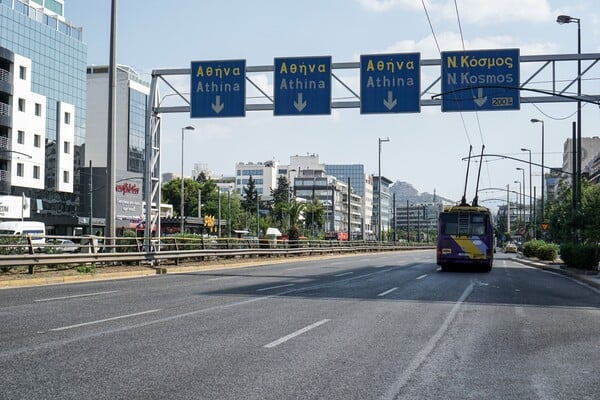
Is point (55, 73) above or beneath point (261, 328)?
above

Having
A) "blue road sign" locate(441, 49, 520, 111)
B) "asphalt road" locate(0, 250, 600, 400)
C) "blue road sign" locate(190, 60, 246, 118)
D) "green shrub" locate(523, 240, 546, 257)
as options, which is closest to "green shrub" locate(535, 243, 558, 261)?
"green shrub" locate(523, 240, 546, 257)

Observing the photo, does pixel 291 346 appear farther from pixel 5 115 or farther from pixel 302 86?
pixel 5 115

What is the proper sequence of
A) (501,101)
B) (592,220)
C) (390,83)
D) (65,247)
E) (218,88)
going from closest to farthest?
(65,247) → (501,101) → (390,83) → (218,88) → (592,220)

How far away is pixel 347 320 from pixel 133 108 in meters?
89.4

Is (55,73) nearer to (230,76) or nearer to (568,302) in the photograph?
(230,76)

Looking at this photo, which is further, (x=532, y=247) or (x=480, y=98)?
(x=532, y=247)

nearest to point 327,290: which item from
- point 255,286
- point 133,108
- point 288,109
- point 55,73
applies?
point 255,286

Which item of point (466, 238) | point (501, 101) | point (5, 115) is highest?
point (5, 115)

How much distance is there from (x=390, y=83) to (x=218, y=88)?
6977 mm

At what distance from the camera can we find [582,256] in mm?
28438

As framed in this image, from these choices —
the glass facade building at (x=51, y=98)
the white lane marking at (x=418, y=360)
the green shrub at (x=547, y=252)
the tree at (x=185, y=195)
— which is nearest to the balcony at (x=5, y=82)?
the glass facade building at (x=51, y=98)

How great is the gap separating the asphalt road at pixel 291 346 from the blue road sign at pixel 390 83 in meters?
11.3

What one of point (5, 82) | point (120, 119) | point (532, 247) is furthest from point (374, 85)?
point (120, 119)

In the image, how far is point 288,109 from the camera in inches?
1016
